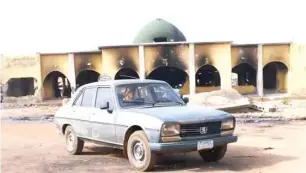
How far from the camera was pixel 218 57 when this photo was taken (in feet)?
103

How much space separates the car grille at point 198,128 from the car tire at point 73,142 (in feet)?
10.5

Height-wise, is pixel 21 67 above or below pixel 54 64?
below

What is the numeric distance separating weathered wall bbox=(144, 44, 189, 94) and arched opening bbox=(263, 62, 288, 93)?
752cm

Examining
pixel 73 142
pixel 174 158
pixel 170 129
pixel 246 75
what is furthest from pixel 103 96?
pixel 246 75

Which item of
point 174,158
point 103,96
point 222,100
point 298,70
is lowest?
point 174,158

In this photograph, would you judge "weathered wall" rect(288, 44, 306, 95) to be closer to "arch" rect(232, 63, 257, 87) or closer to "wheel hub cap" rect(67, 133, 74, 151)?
"arch" rect(232, 63, 257, 87)

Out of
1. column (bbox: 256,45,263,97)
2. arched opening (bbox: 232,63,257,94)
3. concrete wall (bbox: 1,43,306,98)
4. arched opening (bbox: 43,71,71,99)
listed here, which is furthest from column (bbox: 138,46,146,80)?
column (bbox: 256,45,263,97)

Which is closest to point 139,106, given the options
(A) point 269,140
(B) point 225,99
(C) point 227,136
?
(C) point 227,136

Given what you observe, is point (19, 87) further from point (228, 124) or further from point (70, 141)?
point (228, 124)

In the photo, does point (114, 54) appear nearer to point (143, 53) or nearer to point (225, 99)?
point (143, 53)

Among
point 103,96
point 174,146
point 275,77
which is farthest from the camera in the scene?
point 275,77

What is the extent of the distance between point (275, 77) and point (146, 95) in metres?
28.2

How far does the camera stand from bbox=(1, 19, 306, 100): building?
31.4 m

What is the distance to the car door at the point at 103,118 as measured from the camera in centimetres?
848
